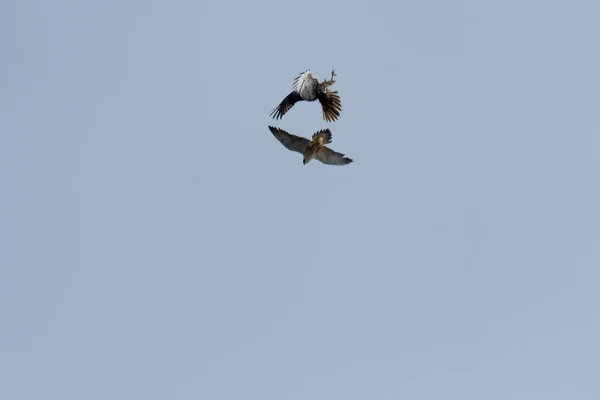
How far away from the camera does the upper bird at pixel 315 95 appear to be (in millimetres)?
43375

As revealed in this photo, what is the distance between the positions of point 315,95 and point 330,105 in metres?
0.66

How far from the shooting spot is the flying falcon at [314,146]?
45.1 m

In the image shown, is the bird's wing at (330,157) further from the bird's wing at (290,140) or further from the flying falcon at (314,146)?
the bird's wing at (290,140)

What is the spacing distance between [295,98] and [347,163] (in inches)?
161

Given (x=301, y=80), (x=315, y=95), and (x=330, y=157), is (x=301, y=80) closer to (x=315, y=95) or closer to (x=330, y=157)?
(x=315, y=95)

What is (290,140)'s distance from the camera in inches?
1800

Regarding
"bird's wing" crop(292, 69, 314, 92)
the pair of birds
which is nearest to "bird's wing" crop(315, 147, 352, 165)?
the pair of birds

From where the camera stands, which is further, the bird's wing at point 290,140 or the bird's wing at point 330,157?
the bird's wing at point 330,157

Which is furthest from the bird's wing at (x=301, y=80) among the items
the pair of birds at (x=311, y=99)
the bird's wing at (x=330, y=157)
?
the bird's wing at (x=330, y=157)

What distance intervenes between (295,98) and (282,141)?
268cm

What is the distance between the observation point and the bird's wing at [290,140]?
45.5m

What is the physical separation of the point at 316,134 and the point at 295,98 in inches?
73.1

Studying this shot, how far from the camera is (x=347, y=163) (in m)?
46.5

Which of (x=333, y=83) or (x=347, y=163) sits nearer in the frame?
(x=333, y=83)
